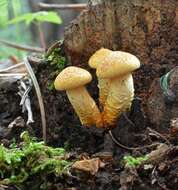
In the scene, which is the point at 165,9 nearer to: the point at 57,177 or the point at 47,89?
the point at 47,89

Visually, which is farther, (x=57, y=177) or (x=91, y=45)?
(x=91, y=45)

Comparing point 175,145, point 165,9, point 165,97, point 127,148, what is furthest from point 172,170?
point 165,9

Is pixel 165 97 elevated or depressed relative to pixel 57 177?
elevated

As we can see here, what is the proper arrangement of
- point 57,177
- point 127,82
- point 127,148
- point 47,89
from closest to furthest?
point 57,177
point 127,148
point 127,82
point 47,89

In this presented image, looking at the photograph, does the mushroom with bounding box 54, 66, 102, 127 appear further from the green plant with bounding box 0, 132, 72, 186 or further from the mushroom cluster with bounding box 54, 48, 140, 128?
the green plant with bounding box 0, 132, 72, 186

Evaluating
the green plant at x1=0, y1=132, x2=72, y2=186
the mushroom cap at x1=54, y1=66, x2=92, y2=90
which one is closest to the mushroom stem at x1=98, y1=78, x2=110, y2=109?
the mushroom cap at x1=54, y1=66, x2=92, y2=90

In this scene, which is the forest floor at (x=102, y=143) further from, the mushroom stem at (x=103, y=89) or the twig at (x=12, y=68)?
Result: the twig at (x=12, y=68)

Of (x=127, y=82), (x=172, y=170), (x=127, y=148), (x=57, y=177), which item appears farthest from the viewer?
(x=127, y=82)
